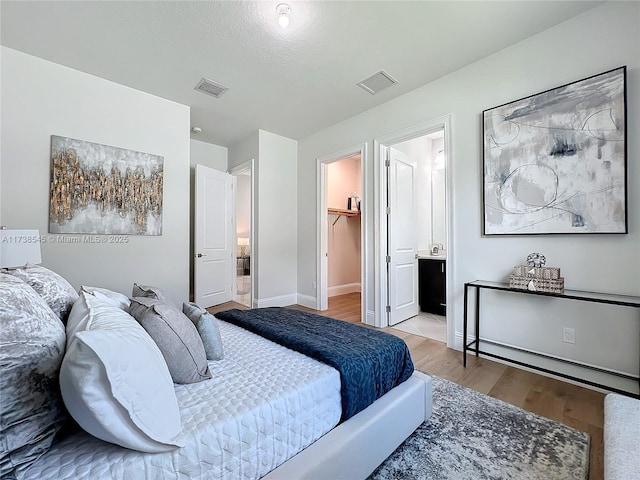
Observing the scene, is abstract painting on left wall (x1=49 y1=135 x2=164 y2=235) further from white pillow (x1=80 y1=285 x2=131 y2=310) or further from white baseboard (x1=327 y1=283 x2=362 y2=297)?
white baseboard (x1=327 y1=283 x2=362 y2=297)

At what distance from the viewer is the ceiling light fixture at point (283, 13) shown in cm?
205

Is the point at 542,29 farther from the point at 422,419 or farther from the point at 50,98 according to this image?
the point at 50,98

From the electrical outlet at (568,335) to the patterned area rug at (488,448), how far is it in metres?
0.79

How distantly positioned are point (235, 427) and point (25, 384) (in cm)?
56

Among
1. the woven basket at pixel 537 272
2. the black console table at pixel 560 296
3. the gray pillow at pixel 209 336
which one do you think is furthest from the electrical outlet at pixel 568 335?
the gray pillow at pixel 209 336

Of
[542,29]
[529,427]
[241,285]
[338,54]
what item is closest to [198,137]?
[338,54]

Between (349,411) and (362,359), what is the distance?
0.23m

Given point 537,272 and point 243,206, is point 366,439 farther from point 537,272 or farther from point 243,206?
point 243,206

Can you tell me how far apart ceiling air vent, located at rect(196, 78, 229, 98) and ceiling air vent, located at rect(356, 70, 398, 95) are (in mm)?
1519

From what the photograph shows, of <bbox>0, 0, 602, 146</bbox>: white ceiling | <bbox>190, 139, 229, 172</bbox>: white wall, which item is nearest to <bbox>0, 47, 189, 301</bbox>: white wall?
<bbox>0, 0, 602, 146</bbox>: white ceiling

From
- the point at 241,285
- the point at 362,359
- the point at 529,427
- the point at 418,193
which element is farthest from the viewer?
the point at 241,285

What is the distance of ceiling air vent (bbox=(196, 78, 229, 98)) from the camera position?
3020 millimetres

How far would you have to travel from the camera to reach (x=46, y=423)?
2.40 feet

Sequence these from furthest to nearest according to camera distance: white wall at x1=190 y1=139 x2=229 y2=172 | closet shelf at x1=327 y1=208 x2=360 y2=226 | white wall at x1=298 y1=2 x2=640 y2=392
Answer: closet shelf at x1=327 y1=208 x2=360 y2=226 → white wall at x1=190 y1=139 x2=229 y2=172 → white wall at x1=298 y1=2 x2=640 y2=392
